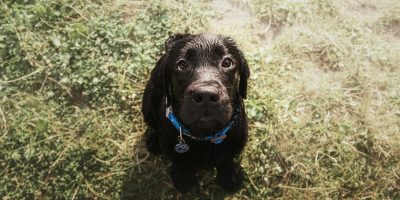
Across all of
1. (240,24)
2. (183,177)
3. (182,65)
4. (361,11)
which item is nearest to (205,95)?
(182,65)

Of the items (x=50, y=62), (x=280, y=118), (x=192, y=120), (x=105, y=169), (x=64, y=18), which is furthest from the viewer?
(x=64, y=18)

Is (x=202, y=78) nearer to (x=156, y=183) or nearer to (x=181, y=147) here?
(x=181, y=147)

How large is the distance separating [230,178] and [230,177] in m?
0.01

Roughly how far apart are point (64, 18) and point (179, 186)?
8.67 ft

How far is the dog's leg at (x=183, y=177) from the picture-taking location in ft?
11.0

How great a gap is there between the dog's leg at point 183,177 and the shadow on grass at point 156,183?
0.40 feet

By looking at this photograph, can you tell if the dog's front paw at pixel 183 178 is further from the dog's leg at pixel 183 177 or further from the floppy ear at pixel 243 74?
the floppy ear at pixel 243 74

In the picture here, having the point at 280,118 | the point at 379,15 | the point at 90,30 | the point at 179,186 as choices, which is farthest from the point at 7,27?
the point at 379,15

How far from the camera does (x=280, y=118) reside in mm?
3924

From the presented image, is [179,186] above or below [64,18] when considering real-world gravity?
below

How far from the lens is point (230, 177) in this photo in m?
3.44

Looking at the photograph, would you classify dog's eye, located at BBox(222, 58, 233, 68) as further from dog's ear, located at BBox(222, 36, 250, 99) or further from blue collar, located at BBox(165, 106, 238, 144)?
blue collar, located at BBox(165, 106, 238, 144)

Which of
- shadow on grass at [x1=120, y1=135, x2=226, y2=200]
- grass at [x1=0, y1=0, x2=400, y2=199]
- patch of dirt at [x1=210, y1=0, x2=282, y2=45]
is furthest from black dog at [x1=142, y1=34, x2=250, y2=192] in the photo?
patch of dirt at [x1=210, y1=0, x2=282, y2=45]

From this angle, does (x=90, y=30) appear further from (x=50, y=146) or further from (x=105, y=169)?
(x=105, y=169)
